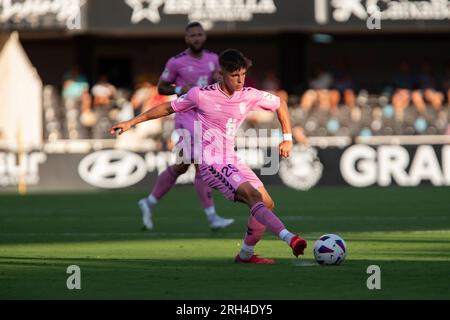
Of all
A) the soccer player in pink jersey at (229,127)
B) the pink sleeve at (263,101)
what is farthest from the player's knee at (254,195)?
the pink sleeve at (263,101)

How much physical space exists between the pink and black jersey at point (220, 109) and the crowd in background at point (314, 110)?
48.0 feet

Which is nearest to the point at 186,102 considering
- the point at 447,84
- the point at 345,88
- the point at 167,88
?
the point at 167,88

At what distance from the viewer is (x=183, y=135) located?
567 inches

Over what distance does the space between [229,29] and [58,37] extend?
256 inches

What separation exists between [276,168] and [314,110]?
347 cm

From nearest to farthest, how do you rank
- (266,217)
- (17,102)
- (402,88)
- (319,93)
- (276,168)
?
(266,217), (276,168), (17,102), (319,93), (402,88)

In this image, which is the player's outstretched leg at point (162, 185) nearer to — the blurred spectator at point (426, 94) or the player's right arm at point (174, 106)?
the player's right arm at point (174, 106)

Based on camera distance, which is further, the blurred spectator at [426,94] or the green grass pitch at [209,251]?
the blurred spectator at [426,94]

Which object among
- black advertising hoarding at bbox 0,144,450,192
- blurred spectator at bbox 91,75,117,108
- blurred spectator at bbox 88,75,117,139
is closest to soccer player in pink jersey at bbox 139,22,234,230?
black advertising hoarding at bbox 0,144,450,192

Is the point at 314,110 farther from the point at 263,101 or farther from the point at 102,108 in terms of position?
the point at 263,101

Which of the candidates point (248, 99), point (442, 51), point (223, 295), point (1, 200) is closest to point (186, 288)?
point (223, 295)

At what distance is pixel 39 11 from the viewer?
93.8 ft

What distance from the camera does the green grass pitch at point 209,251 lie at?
29.1ft

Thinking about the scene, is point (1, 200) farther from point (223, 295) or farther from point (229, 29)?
point (223, 295)
